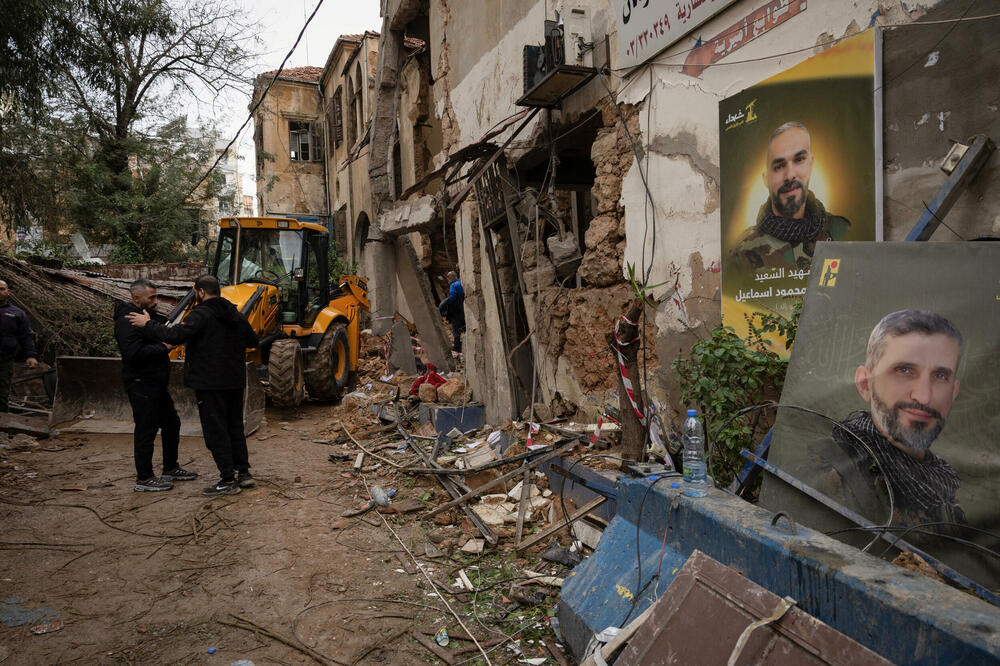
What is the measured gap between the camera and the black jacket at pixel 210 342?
530 cm

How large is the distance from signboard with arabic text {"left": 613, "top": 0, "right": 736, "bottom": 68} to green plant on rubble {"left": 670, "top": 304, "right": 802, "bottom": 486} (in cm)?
215

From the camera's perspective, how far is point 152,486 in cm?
551

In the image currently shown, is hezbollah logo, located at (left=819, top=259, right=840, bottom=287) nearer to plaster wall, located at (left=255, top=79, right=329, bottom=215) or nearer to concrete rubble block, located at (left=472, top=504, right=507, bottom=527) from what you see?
concrete rubble block, located at (left=472, top=504, right=507, bottom=527)

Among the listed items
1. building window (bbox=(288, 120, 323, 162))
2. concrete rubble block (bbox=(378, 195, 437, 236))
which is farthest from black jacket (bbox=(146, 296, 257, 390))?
building window (bbox=(288, 120, 323, 162))

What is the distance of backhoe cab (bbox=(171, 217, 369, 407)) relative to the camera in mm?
8141

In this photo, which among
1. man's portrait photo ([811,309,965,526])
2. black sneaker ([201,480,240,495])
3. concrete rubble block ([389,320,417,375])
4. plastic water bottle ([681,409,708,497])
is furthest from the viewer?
concrete rubble block ([389,320,417,375])

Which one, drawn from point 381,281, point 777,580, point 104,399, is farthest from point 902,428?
point 381,281

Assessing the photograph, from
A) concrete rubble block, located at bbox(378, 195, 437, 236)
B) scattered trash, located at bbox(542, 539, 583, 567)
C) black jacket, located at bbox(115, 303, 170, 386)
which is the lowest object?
scattered trash, located at bbox(542, 539, 583, 567)

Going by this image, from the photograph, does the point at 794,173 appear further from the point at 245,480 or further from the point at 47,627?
the point at 245,480

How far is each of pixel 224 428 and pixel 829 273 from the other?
492cm

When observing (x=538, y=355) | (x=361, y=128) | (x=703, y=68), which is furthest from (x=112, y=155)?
(x=703, y=68)

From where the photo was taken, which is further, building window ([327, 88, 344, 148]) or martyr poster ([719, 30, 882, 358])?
building window ([327, 88, 344, 148])

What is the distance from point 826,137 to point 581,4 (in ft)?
10.4

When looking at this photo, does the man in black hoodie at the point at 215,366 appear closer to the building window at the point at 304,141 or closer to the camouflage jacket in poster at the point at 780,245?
the camouflage jacket in poster at the point at 780,245
